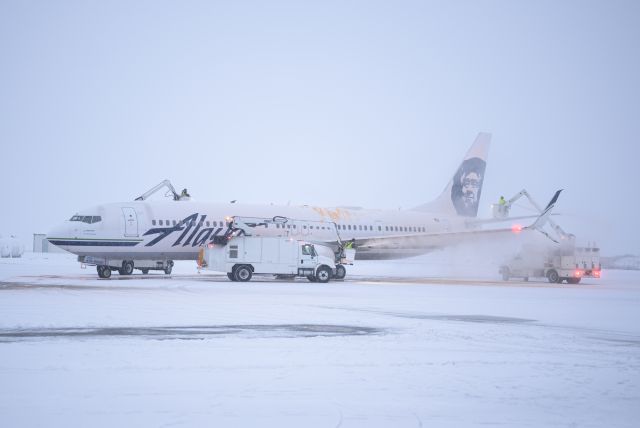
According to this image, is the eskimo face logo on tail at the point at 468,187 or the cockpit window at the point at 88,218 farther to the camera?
the eskimo face logo on tail at the point at 468,187

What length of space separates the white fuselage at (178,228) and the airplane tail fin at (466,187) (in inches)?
288

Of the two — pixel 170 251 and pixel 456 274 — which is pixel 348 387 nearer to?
pixel 170 251

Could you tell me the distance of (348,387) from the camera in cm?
1048

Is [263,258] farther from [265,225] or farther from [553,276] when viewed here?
[553,276]

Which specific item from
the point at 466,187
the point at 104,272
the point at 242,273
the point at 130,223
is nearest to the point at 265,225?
the point at 242,273

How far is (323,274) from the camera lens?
140 ft

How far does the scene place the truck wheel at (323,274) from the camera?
42.6 m

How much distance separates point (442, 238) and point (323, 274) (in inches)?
552

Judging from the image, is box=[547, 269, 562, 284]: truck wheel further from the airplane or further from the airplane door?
the airplane door

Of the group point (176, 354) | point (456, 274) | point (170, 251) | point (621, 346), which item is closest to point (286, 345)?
point (176, 354)

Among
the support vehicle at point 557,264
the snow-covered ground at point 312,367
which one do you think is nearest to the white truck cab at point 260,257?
the support vehicle at point 557,264

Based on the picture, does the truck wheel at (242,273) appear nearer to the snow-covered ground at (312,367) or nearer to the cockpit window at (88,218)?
the cockpit window at (88,218)

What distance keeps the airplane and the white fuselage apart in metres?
0.06

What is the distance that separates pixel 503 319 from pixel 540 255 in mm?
33115
